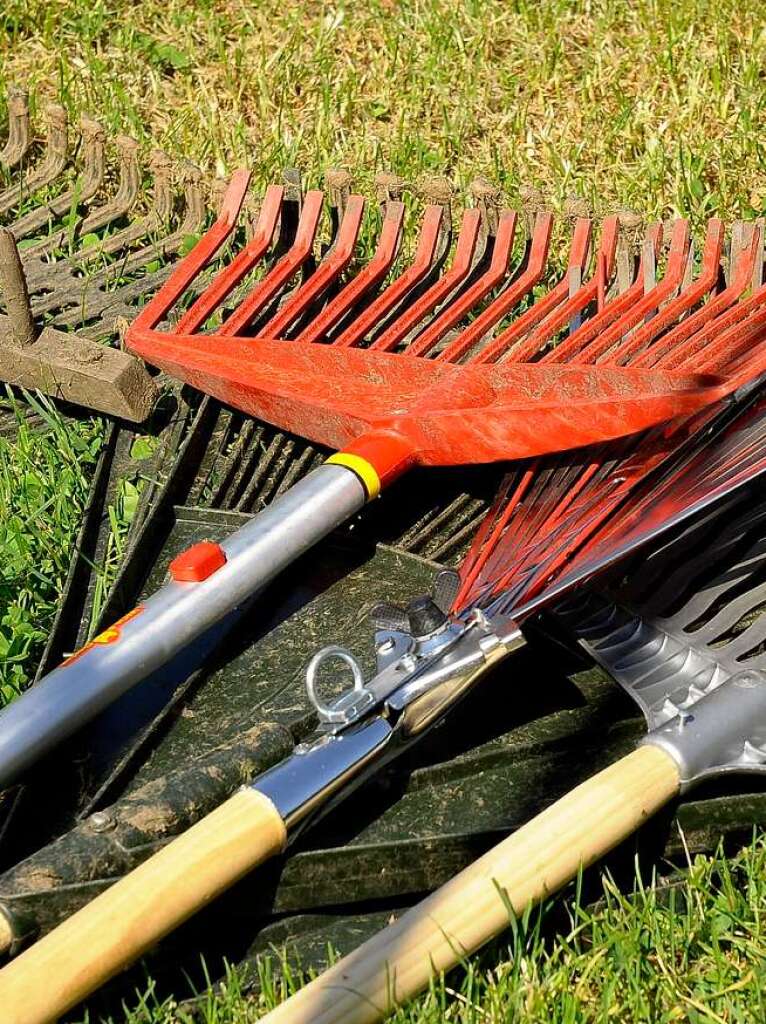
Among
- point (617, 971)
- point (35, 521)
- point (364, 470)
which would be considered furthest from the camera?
point (35, 521)

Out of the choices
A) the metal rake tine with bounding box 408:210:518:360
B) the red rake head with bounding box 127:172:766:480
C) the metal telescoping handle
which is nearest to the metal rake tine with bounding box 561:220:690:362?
the red rake head with bounding box 127:172:766:480

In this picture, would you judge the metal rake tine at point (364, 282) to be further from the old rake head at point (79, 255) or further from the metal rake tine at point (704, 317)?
the metal rake tine at point (704, 317)

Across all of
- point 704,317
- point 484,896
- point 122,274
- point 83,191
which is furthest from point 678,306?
point 83,191

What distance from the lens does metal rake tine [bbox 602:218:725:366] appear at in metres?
2.85

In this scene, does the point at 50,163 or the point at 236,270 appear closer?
the point at 236,270

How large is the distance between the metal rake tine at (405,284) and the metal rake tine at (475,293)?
0.09m

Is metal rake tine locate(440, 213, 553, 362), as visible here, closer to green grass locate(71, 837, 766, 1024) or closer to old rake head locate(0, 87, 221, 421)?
old rake head locate(0, 87, 221, 421)

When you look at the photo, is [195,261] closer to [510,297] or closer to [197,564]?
[510,297]

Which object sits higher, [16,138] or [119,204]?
[16,138]

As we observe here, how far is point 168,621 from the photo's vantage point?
2.21 meters

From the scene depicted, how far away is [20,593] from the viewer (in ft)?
8.96

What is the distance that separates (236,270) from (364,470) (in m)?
0.75

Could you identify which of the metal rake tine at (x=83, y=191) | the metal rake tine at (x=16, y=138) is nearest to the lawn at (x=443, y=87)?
the metal rake tine at (x=16, y=138)

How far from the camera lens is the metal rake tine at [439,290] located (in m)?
2.94
